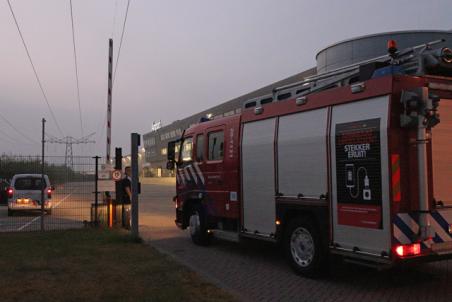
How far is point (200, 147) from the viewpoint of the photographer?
12.0 metres

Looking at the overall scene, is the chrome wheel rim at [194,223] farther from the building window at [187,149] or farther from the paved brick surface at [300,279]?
the building window at [187,149]

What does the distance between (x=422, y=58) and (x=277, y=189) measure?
10.6 ft

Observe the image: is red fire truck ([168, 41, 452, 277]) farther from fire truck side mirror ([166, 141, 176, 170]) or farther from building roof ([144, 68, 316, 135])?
building roof ([144, 68, 316, 135])

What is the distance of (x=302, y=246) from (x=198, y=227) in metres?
3.99

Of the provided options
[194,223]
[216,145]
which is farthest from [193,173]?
[216,145]

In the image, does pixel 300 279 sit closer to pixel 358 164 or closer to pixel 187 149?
pixel 358 164

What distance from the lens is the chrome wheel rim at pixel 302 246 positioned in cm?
820

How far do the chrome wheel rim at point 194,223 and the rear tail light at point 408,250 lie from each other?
235 inches

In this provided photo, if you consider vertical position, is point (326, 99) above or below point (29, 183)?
above

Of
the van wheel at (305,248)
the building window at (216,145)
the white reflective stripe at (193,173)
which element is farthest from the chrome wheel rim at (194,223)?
the van wheel at (305,248)

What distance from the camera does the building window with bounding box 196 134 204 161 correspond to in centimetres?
1193

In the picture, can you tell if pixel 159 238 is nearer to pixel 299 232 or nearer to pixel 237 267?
pixel 237 267

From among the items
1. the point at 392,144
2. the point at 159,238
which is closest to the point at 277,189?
the point at 392,144

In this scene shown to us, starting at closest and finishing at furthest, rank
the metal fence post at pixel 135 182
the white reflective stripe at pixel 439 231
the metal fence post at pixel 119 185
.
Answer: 1. the white reflective stripe at pixel 439 231
2. the metal fence post at pixel 135 182
3. the metal fence post at pixel 119 185
